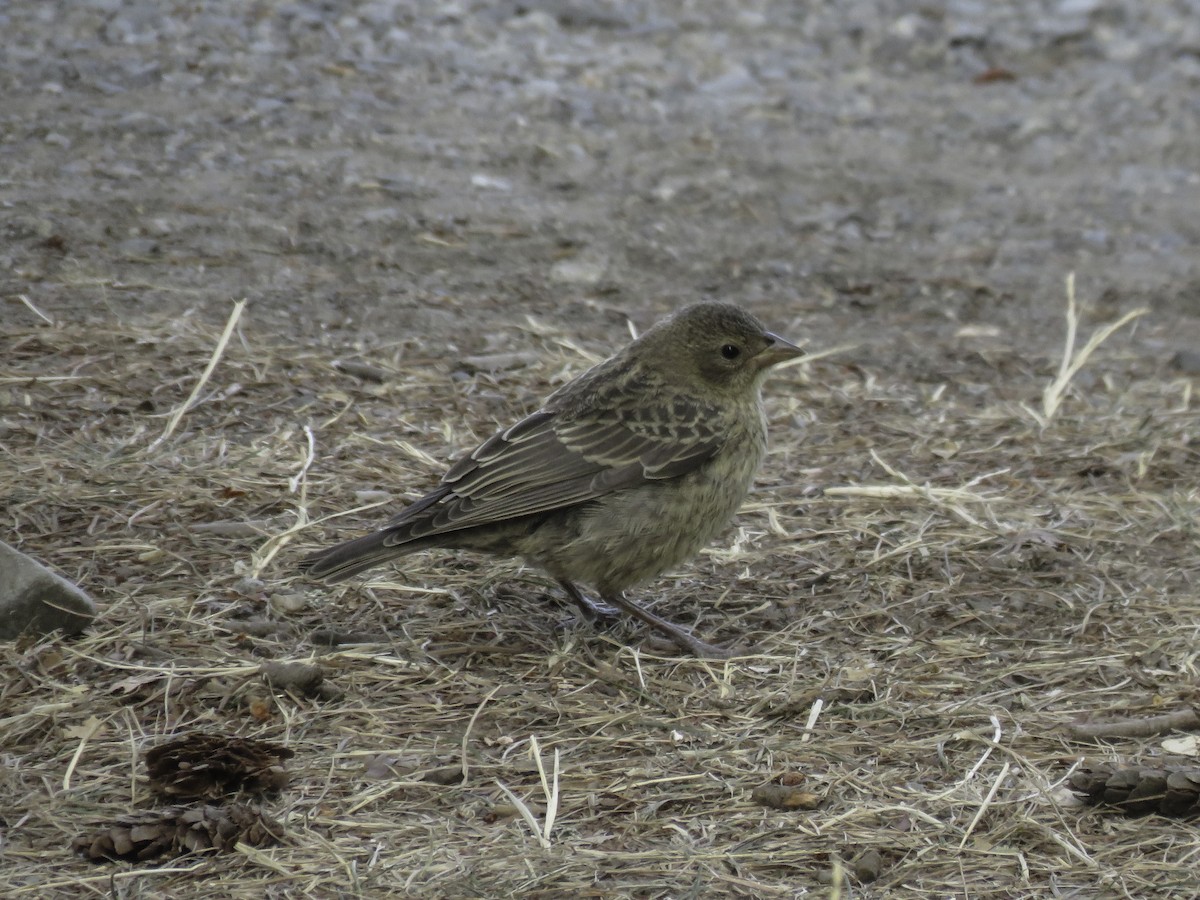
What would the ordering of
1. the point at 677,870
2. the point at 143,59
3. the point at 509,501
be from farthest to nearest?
the point at 143,59, the point at 509,501, the point at 677,870

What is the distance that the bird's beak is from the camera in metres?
5.62

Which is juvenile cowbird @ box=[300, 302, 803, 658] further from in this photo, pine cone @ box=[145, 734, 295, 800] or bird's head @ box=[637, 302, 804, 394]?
pine cone @ box=[145, 734, 295, 800]

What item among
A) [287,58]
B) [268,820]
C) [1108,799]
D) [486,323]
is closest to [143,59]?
[287,58]

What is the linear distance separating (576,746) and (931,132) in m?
7.91

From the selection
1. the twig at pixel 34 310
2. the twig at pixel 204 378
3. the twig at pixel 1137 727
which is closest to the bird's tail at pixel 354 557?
the twig at pixel 204 378

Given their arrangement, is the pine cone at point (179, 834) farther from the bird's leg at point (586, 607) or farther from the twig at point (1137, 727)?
the twig at point (1137, 727)

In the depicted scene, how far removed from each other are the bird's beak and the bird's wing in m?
0.31

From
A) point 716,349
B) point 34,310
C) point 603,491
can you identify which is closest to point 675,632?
point 603,491

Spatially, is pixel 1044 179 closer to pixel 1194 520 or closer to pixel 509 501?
pixel 1194 520

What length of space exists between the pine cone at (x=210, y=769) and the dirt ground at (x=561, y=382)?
116 millimetres

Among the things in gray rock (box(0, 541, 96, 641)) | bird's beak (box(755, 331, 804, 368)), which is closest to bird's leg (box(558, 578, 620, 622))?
bird's beak (box(755, 331, 804, 368))

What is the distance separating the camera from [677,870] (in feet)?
12.1

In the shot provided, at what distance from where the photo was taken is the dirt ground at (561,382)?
156 inches

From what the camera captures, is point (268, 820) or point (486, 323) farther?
point (486, 323)
